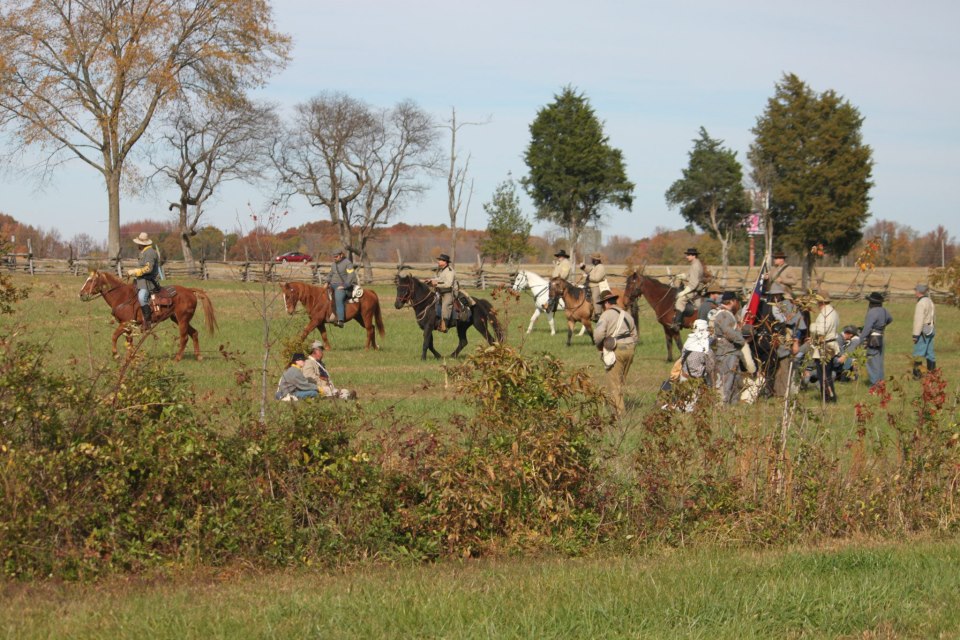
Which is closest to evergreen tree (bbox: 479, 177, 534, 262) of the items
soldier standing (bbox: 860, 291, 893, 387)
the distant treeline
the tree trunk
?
the distant treeline

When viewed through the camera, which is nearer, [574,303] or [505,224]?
[574,303]

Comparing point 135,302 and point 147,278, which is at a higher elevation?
point 147,278

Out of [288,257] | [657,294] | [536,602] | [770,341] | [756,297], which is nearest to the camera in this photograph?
[536,602]

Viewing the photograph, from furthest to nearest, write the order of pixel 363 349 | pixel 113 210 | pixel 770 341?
1. pixel 113 210
2. pixel 363 349
3. pixel 770 341

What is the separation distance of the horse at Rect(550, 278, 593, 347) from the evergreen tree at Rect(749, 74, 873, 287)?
38018 millimetres

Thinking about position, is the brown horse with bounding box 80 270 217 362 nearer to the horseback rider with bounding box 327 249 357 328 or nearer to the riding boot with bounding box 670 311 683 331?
the horseback rider with bounding box 327 249 357 328

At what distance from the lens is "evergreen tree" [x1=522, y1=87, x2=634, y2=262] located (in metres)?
69.6

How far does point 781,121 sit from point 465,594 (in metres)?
61.3

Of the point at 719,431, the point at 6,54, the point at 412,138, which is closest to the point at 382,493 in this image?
the point at 719,431

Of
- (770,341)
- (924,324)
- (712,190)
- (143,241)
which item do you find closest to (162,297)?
(143,241)

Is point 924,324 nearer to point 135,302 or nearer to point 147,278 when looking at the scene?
point 147,278

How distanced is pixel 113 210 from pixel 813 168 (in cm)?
3884

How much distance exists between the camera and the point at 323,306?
75.3 feet

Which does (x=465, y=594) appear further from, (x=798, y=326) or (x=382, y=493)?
(x=798, y=326)
